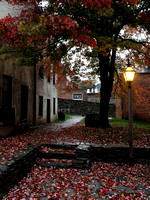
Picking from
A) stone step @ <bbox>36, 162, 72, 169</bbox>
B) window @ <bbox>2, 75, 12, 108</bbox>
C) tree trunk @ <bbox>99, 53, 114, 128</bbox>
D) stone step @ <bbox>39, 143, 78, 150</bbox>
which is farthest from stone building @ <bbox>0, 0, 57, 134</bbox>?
tree trunk @ <bbox>99, 53, 114, 128</bbox>

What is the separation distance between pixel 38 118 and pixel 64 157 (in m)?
8.48

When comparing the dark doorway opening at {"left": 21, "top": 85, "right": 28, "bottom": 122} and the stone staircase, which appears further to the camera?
the dark doorway opening at {"left": 21, "top": 85, "right": 28, "bottom": 122}

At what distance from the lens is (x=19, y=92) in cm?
1053

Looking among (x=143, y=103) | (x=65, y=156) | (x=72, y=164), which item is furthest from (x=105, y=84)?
(x=143, y=103)

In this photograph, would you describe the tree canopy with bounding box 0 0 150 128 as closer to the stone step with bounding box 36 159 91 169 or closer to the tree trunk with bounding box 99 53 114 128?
the tree trunk with bounding box 99 53 114 128

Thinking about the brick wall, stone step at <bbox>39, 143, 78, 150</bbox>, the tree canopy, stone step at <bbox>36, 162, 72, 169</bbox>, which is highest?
the tree canopy

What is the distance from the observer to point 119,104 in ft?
81.6

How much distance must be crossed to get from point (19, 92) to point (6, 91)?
1356mm

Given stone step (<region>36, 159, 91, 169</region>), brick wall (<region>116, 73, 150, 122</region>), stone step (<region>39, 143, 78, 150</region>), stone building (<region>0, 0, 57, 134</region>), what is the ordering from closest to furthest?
stone step (<region>36, 159, 91, 169</region>) < stone step (<region>39, 143, 78, 150</region>) < stone building (<region>0, 0, 57, 134</region>) < brick wall (<region>116, 73, 150, 122</region>)

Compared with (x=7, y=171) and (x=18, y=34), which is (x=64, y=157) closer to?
(x=7, y=171)

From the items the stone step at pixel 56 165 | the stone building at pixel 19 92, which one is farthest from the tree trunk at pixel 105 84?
the stone step at pixel 56 165

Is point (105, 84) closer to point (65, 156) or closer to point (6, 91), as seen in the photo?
point (6, 91)

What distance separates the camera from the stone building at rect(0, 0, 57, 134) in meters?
8.38

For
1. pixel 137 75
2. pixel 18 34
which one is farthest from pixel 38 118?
pixel 137 75
